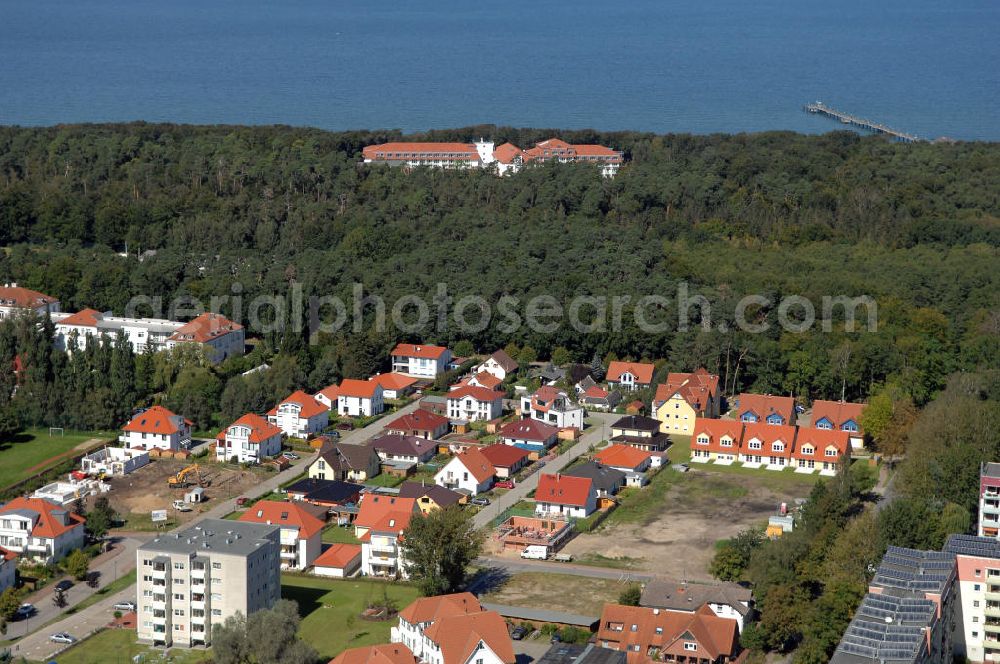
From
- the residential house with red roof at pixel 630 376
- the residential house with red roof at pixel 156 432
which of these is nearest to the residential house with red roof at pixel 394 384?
the residential house with red roof at pixel 630 376

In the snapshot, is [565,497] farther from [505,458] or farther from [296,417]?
[296,417]

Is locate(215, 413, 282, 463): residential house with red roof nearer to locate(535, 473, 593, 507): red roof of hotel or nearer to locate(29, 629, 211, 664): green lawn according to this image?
locate(535, 473, 593, 507): red roof of hotel

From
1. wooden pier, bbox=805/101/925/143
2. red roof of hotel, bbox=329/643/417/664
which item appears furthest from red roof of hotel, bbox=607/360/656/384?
wooden pier, bbox=805/101/925/143

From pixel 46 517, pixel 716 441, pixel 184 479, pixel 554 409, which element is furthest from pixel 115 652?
pixel 716 441

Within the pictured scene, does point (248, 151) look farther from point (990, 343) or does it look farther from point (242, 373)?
point (990, 343)

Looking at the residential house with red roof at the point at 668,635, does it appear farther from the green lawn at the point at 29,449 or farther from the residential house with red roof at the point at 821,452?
the green lawn at the point at 29,449

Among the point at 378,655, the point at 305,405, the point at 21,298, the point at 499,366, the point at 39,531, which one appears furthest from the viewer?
the point at 21,298
